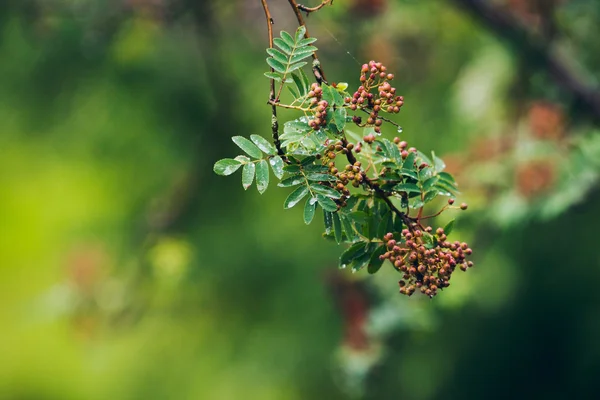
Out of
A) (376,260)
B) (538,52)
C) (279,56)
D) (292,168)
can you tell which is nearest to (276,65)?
(279,56)

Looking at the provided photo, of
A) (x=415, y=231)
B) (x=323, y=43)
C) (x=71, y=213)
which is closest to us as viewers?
(x=415, y=231)

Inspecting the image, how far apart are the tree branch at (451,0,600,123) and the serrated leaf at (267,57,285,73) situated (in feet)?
3.87

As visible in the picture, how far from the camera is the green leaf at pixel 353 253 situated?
0.72 metres

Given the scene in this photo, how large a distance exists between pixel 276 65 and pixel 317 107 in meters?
0.09

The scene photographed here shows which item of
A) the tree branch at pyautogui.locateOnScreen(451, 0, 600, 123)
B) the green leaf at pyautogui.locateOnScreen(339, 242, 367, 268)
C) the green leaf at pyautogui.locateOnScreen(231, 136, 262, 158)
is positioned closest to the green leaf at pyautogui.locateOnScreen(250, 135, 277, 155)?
the green leaf at pyautogui.locateOnScreen(231, 136, 262, 158)

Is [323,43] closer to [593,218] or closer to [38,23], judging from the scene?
[38,23]

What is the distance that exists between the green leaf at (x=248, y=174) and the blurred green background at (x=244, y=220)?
3.46 ft

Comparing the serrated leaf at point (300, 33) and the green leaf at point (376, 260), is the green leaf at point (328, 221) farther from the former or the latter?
the serrated leaf at point (300, 33)

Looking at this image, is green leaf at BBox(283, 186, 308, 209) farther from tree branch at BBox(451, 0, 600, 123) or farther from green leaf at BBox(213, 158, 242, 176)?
tree branch at BBox(451, 0, 600, 123)

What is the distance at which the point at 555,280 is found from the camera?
227 centimetres

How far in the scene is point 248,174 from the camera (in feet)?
2.31

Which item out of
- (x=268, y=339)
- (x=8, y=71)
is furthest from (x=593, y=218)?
(x=8, y=71)

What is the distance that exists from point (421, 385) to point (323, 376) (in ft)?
1.04

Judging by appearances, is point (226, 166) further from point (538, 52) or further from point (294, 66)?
point (538, 52)
